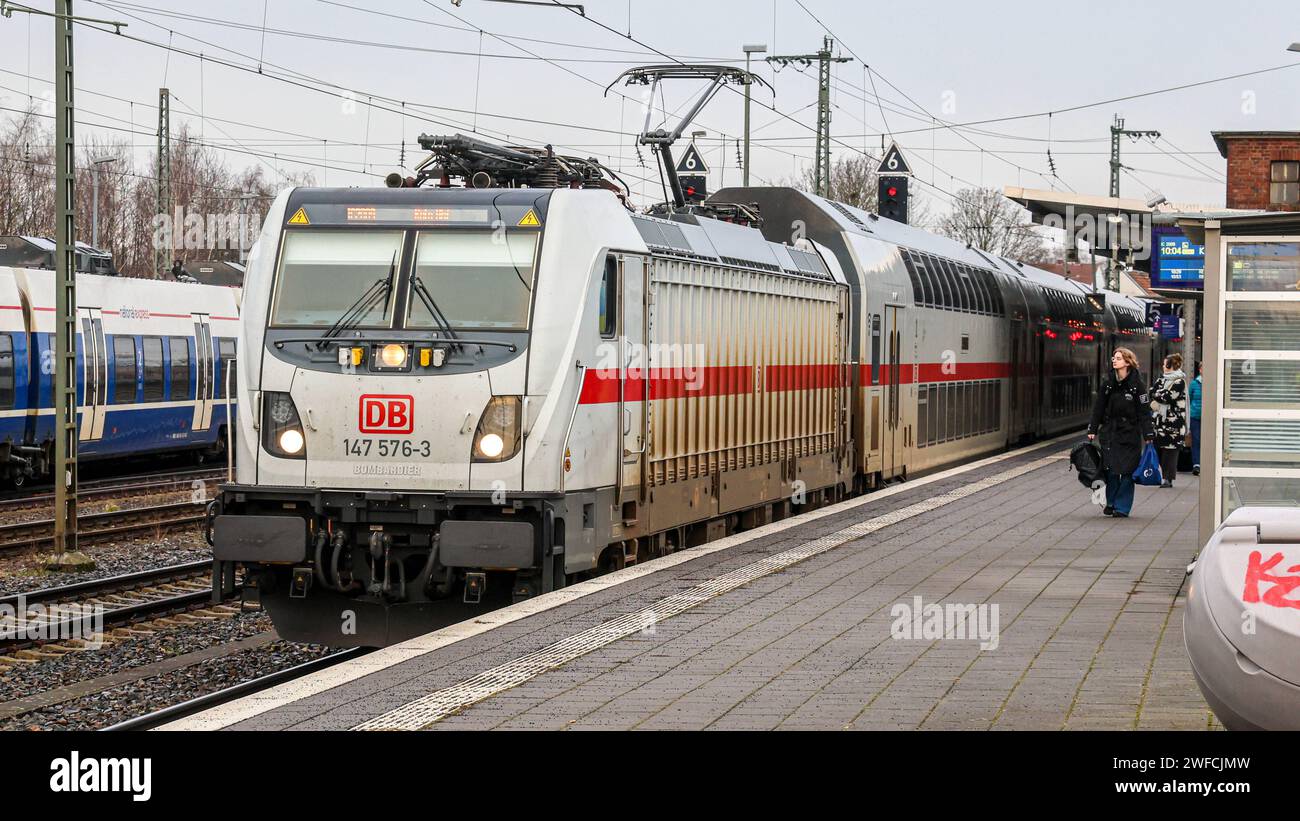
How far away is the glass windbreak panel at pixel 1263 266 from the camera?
34.7 feet

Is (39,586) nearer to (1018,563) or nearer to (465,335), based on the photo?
(465,335)

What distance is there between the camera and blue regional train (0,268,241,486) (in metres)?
25.2

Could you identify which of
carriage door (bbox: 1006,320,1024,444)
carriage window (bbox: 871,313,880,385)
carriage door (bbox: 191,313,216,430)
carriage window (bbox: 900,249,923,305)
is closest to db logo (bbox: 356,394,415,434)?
carriage window (bbox: 871,313,880,385)

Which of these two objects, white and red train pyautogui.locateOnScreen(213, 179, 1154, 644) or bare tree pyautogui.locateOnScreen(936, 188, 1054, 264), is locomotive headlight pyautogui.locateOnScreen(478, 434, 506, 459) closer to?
white and red train pyautogui.locateOnScreen(213, 179, 1154, 644)

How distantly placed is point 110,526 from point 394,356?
34.3 ft

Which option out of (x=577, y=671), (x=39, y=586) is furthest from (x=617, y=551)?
(x=39, y=586)

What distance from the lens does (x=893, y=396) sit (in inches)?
906

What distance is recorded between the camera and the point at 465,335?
38.5ft

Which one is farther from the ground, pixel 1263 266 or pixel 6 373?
pixel 1263 266

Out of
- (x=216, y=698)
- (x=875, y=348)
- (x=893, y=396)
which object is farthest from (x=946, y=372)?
(x=216, y=698)

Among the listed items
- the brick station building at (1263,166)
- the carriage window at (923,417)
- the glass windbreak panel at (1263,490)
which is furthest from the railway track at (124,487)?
the brick station building at (1263,166)

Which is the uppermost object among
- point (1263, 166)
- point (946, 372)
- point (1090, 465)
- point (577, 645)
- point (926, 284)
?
point (1263, 166)

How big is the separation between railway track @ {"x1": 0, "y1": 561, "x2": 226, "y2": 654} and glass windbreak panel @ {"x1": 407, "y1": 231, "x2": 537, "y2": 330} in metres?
3.84

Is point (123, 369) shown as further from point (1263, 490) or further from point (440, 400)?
point (1263, 490)
